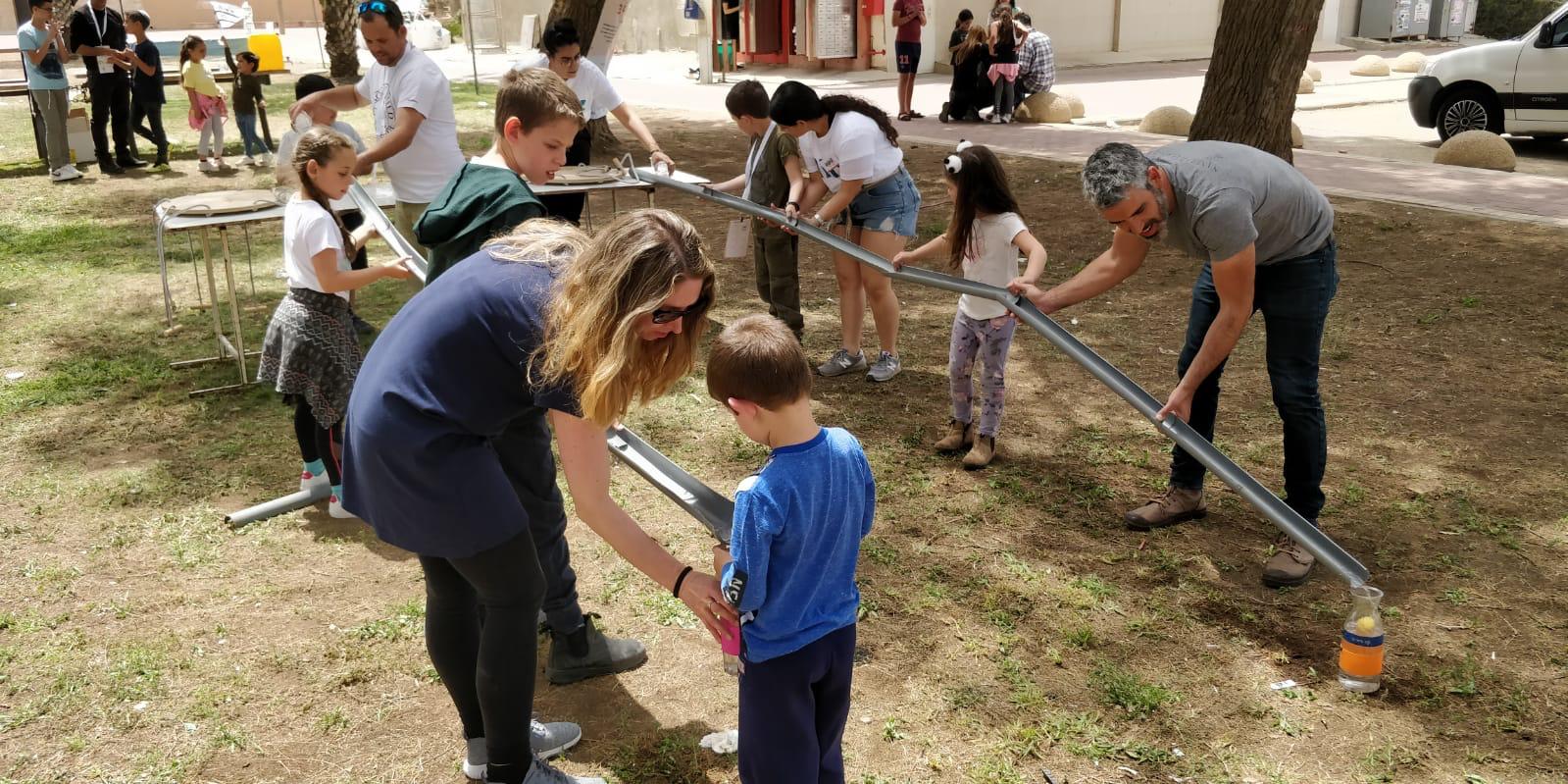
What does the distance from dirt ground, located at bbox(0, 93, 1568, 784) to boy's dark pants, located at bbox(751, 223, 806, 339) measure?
0.29 meters

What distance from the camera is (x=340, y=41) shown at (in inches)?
557

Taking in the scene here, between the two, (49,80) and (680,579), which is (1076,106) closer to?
(49,80)

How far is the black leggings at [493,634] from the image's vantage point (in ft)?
8.23

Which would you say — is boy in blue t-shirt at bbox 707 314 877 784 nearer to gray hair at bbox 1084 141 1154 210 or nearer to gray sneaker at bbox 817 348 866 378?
gray hair at bbox 1084 141 1154 210

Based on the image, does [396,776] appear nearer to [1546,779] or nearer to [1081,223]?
[1546,779]

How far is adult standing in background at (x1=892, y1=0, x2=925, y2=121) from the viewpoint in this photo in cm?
1611

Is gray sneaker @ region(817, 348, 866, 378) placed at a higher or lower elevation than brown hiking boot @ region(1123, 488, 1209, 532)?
higher

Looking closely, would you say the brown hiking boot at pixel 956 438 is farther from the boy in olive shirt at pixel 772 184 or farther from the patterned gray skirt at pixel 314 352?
the patterned gray skirt at pixel 314 352

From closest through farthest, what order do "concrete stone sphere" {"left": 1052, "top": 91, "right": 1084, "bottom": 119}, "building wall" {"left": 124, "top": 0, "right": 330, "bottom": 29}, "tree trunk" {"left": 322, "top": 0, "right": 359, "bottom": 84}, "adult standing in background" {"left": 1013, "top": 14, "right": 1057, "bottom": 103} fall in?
"tree trunk" {"left": 322, "top": 0, "right": 359, "bottom": 84}
"adult standing in background" {"left": 1013, "top": 14, "right": 1057, "bottom": 103}
"concrete stone sphere" {"left": 1052, "top": 91, "right": 1084, "bottom": 119}
"building wall" {"left": 124, "top": 0, "right": 330, "bottom": 29}

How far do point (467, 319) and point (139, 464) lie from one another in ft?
12.4

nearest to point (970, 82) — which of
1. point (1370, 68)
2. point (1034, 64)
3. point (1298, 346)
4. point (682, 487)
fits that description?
point (1034, 64)

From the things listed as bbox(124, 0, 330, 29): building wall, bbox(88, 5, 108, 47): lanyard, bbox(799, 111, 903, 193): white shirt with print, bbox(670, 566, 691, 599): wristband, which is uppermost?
bbox(124, 0, 330, 29): building wall

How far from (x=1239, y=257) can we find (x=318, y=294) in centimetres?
327

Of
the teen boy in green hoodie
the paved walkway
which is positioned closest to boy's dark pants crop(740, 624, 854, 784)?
the teen boy in green hoodie
